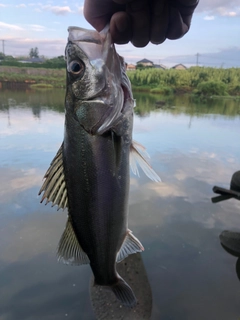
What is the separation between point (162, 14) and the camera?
1.89 metres

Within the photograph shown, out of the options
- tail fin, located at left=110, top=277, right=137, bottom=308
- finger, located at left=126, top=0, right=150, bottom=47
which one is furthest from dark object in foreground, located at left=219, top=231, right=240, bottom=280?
finger, located at left=126, top=0, right=150, bottom=47

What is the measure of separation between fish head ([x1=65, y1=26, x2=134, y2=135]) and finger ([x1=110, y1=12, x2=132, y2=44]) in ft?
0.29

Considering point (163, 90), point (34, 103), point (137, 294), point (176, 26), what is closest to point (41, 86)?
point (163, 90)

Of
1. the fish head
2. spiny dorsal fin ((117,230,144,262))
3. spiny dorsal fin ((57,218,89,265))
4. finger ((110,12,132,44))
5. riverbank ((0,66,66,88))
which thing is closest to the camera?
the fish head

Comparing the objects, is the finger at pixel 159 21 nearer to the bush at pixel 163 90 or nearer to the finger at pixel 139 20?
the finger at pixel 139 20

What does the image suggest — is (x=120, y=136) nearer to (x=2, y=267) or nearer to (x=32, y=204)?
(x=2, y=267)

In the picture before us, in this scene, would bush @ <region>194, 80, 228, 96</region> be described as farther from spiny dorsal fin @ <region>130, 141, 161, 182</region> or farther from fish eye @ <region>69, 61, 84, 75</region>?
fish eye @ <region>69, 61, 84, 75</region>

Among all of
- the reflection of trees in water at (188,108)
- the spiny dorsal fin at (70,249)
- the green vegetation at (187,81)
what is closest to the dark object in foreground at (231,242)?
the spiny dorsal fin at (70,249)

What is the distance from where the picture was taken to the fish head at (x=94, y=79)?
160 centimetres

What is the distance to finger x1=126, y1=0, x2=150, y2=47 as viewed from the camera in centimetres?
178

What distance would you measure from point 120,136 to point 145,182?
7.28 meters

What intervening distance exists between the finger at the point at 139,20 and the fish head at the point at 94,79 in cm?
26

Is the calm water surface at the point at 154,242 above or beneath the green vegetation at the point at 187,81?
beneath

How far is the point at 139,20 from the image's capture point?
6.11 feet
